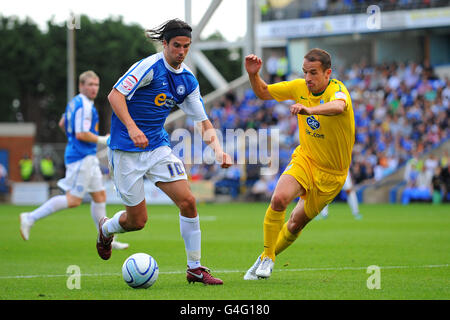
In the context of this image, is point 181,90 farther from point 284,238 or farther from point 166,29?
point 284,238

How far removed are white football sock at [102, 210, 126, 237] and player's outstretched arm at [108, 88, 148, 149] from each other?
4.39 ft

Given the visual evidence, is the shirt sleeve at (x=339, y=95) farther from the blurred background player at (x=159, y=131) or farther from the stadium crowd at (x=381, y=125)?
the stadium crowd at (x=381, y=125)

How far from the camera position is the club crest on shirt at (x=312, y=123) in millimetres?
8258

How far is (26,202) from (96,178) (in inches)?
742

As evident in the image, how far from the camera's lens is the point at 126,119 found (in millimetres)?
7406

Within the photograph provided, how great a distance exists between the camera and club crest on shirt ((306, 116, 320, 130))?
8.26m

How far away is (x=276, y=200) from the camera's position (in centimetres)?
809

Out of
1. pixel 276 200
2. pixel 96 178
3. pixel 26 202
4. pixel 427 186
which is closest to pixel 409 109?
pixel 427 186

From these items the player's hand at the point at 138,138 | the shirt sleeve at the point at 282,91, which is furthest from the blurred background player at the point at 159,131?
the shirt sleeve at the point at 282,91

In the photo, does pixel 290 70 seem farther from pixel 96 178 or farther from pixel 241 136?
pixel 96 178

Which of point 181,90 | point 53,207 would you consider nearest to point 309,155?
point 181,90

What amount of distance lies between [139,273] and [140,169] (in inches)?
46.0
